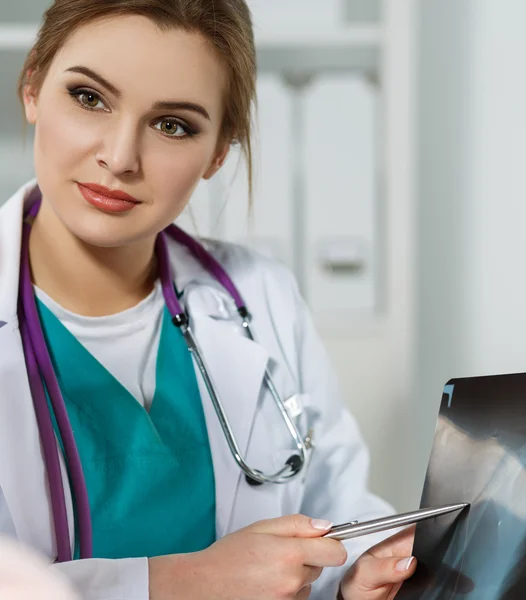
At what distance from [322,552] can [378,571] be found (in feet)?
0.30

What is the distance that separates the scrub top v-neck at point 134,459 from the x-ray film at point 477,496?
0.31 meters

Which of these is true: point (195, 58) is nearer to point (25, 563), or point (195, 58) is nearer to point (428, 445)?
point (25, 563)

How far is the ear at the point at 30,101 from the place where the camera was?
894mm

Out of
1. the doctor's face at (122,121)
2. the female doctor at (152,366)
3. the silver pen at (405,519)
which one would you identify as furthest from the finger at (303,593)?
the doctor's face at (122,121)

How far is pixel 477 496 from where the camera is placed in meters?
0.64

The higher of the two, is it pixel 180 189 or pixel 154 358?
pixel 180 189

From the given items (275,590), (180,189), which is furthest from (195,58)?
(275,590)

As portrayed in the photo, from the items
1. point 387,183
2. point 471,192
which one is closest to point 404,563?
point 387,183

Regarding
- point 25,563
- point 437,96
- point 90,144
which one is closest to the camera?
point 25,563

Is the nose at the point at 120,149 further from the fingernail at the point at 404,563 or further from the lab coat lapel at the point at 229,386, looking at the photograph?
the fingernail at the point at 404,563

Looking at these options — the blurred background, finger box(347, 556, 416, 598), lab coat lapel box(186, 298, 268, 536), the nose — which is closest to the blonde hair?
the nose

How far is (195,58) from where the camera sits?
0.83m

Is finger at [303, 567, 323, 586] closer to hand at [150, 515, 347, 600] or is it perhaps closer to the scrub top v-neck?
hand at [150, 515, 347, 600]

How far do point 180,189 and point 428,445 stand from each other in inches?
39.4
